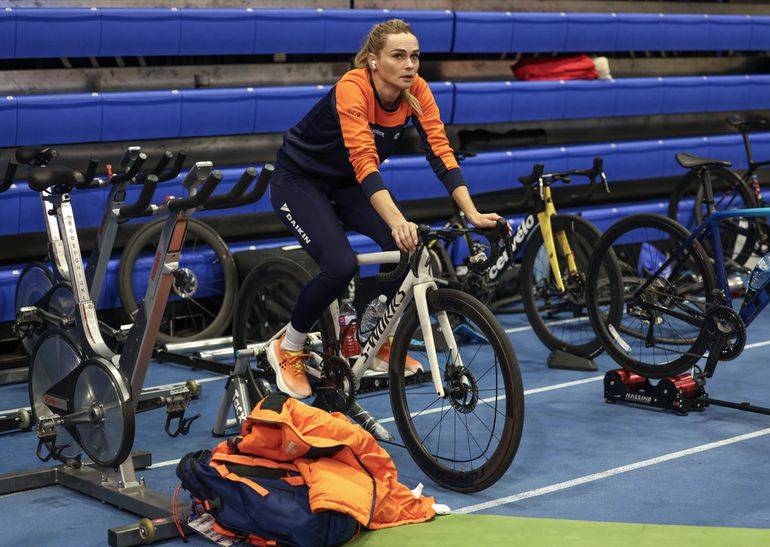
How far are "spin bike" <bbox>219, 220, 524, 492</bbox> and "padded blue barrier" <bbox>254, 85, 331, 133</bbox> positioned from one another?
2294 mm

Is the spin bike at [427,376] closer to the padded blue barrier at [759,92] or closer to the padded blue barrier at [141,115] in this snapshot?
the padded blue barrier at [141,115]

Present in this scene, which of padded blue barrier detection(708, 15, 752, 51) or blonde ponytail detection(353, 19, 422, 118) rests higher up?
padded blue barrier detection(708, 15, 752, 51)

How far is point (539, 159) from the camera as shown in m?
8.24

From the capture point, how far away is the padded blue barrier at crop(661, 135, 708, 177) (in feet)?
29.7

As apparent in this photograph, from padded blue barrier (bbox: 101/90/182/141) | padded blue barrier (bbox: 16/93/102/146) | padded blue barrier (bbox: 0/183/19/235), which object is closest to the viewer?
padded blue barrier (bbox: 0/183/19/235)

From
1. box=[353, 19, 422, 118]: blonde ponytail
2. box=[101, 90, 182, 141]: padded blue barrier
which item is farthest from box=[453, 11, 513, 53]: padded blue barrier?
box=[353, 19, 422, 118]: blonde ponytail

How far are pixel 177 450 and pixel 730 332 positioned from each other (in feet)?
7.94

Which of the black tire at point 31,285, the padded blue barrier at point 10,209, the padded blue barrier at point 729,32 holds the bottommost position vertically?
the black tire at point 31,285

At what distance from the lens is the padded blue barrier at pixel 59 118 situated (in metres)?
6.42

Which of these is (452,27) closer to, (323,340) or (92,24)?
(92,24)

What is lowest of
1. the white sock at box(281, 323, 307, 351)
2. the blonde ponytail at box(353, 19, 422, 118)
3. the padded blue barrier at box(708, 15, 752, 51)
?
the white sock at box(281, 323, 307, 351)

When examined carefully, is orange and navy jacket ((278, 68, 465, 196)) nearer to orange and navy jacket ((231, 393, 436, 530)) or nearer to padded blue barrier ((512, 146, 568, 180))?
orange and navy jacket ((231, 393, 436, 530))

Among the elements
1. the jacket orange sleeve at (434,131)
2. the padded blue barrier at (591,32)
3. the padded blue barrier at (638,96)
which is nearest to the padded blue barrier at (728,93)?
the padded blue barrier at (638,96)

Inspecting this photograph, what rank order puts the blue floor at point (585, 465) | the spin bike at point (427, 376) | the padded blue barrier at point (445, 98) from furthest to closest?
the padded blue barrier at point (445, 98) < the spin bike at point (427, 376) < the blue floor at point (585, 465)
